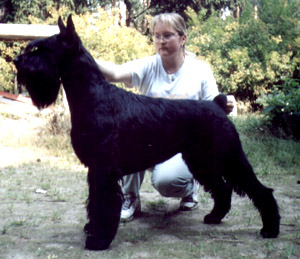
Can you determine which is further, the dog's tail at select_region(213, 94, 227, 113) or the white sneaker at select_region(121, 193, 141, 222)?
the white sneaker at select_region(121, 193, 141, 222)

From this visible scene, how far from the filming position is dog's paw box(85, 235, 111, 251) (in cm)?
270

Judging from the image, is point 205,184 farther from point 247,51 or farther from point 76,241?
point 247,51

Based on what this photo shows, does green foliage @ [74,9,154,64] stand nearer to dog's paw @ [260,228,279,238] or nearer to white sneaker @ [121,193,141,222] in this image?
white sneaker @ [121,193,141,222]

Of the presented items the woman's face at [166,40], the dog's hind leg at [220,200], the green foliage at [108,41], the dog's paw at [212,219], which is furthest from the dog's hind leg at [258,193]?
the green foliage at [108,41]

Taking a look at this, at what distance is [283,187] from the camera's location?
4.60 m

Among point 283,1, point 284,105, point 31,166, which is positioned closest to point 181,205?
point 31,166

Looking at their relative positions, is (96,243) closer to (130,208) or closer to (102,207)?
(102,207)

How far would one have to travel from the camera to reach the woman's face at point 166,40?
334 centimetres

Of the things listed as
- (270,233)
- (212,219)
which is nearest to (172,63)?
(212,219)

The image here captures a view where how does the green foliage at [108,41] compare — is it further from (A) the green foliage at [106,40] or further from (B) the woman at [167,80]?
(B) the woman at [167,80]

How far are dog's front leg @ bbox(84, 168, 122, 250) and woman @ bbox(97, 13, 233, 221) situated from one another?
0.77m

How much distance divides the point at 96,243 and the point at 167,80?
165cm

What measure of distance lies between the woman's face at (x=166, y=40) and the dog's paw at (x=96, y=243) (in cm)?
172

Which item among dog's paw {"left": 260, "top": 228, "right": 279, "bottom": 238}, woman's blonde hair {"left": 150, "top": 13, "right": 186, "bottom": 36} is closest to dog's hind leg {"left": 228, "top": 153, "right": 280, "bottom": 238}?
dog's paw {"left": 260, "top": 228, "right": 279, "bottom": 238}
